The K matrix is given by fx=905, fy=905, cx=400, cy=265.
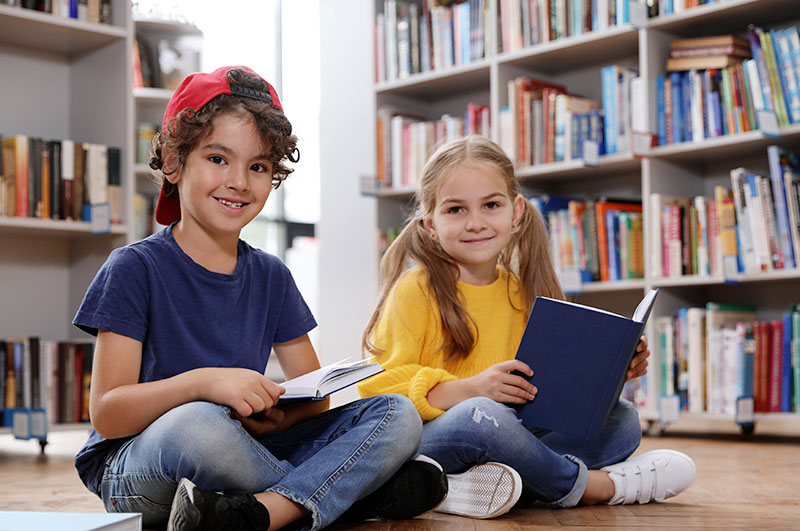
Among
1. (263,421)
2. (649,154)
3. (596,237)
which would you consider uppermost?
(649,154)

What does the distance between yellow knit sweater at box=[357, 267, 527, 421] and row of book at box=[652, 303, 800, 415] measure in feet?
4.32

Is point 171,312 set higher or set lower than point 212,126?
lower

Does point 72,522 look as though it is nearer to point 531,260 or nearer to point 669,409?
point 531,260

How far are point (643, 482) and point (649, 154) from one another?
160 centimetres

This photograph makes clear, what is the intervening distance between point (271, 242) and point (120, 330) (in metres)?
5.03

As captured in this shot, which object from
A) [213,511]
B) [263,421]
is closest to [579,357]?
[263,421]

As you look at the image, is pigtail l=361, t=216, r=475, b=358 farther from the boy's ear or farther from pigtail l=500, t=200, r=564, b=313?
the boy's ear

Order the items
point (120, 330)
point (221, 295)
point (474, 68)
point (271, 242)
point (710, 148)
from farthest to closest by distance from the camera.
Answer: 1. point (271, 242)
2. point (474, 68)
3. point (710, 148)
4. point (221, 295)
5. point (120, 330)

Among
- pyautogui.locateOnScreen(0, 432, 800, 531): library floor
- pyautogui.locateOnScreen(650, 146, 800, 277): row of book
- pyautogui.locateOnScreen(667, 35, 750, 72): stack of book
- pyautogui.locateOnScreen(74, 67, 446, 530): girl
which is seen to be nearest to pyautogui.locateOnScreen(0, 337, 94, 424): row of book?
pyautogui.locateOnScreen(0, 432, 800, 531): library floor

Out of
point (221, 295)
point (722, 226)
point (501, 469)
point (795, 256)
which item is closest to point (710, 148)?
point (722, 226)

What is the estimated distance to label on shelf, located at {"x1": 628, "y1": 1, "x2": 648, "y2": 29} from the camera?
2865mm

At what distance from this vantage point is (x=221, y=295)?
4.44 feet

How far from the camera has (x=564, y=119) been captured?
10.3ft

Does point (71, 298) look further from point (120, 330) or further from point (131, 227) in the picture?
point (120, 330)
